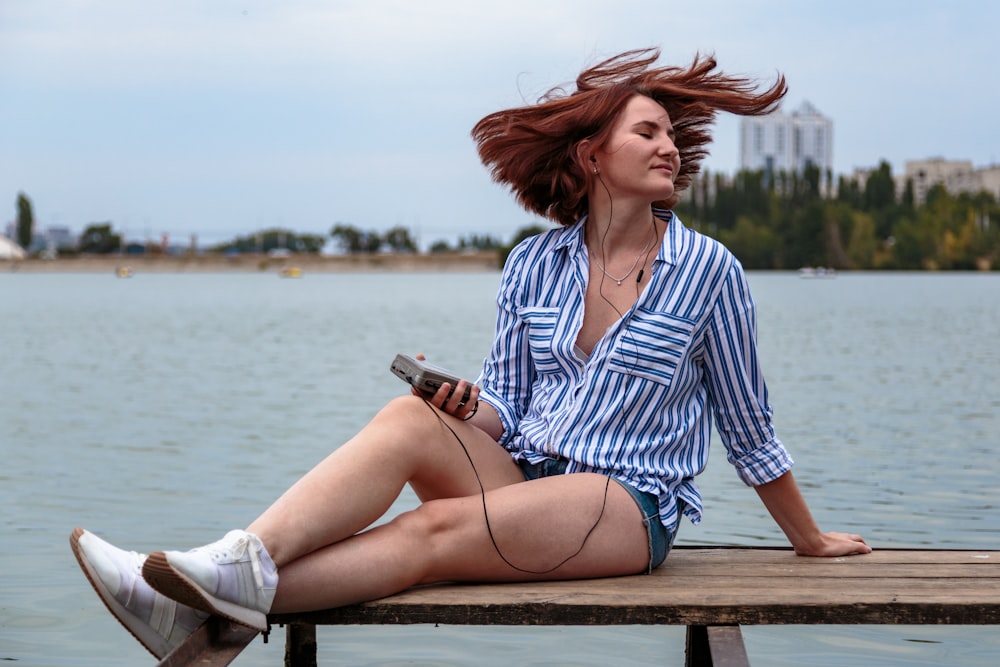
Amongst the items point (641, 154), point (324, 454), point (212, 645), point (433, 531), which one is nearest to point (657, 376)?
point (641, 154)

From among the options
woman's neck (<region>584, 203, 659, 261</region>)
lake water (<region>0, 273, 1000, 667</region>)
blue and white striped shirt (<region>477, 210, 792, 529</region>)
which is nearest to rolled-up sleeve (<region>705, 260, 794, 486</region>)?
blue and white striped shirt (<region>477, 210, 792, 529</region>)

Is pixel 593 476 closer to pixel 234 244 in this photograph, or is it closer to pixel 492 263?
pixel 492 263

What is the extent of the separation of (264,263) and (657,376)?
13592 cm

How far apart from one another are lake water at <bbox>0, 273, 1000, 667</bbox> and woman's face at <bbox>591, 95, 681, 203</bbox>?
2.30 m

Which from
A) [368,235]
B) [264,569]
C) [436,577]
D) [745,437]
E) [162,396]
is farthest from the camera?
[368,235]

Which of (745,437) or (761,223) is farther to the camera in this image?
(761,223)

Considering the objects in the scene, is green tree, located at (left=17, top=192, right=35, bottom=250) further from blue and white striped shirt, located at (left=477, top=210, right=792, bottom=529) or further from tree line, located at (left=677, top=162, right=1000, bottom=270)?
blue and white striped shirt, located at (left=477, top=210, right=792, bottom=529)

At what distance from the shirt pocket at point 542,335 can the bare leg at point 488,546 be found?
35cm

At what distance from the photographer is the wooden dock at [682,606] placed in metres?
2.94

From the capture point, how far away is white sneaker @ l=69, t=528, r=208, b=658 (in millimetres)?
2814

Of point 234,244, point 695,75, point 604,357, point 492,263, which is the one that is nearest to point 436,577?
point 604,357

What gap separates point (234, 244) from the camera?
486 ft

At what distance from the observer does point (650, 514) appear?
3273 millimetres

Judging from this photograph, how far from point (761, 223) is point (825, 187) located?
1032 cm
